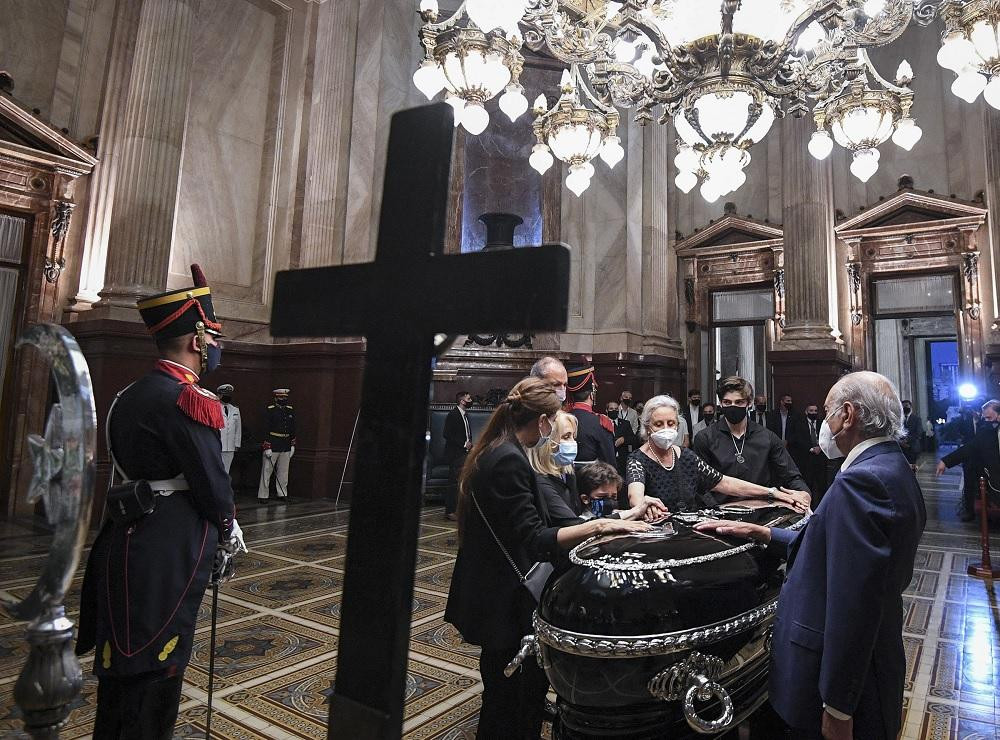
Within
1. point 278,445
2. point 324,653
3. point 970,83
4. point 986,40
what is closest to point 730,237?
point 970,83

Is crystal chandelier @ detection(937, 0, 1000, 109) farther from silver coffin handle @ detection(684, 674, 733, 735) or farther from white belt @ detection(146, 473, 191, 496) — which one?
white belt @ detection(146, 473, 191, 496)

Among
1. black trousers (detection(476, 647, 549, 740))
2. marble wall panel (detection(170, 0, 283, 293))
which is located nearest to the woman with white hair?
black trousers (detection(476, 647, 549, 740))

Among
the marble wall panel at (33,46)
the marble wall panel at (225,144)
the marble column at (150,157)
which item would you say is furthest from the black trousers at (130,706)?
the marble wall panel at (33,46)

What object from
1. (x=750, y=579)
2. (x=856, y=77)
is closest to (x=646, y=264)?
(x=856, y=77)

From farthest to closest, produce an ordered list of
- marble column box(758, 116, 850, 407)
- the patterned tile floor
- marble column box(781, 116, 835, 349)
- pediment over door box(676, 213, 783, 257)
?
pediment over door box(676, 213, 783, 257) < marble column box(781, 116, 835, 349) < marble column box(758, 116, 850, 407) < the patterned tile floor

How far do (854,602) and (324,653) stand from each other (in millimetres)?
3014

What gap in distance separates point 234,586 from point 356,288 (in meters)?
4.67

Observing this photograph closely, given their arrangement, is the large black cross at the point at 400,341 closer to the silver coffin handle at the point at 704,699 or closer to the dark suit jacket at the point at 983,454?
the silver coffin handle at the point at 704,699

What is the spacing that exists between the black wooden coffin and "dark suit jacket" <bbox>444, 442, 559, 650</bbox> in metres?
0.10

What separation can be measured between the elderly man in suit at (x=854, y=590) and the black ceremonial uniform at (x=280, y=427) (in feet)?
27.4

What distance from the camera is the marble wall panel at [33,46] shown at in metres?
8.43

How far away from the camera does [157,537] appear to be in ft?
7.10

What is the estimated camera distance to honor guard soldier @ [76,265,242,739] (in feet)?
6.81

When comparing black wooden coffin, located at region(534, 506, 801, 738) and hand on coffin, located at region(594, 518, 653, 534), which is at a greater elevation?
hand on coffin, located at region(594, 518, 653, 534)
